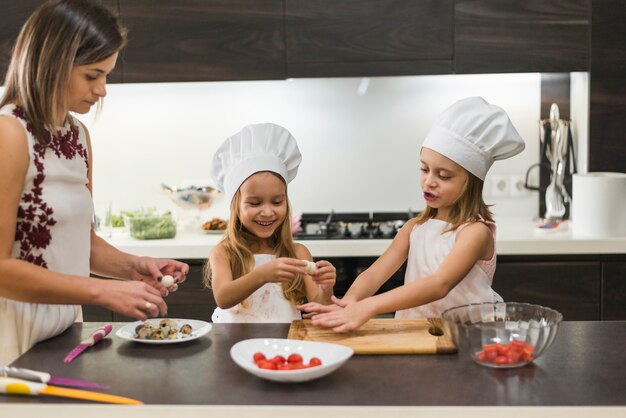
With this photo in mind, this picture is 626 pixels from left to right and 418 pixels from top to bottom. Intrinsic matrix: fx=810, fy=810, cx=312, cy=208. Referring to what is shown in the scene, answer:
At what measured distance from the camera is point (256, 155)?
2.16 metres

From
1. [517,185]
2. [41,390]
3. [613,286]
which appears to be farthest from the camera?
[517,185]

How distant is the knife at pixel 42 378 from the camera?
1.39m

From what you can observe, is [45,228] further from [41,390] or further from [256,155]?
[256,155]

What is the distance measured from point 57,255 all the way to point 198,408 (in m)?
0.62

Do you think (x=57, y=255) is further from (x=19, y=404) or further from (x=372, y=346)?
(x=372, y=346)

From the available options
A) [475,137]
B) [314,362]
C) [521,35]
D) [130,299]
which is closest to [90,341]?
[130,299]

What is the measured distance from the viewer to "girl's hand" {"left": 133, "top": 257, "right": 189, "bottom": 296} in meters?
1.87

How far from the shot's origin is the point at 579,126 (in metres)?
3.29

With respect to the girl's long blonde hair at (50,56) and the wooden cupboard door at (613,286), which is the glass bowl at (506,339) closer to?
the girl's long blonde hair at (50,56)

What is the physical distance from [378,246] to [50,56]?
1581 mm

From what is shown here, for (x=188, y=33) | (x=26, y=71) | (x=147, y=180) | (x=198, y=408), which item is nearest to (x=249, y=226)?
(x=26, y=71)

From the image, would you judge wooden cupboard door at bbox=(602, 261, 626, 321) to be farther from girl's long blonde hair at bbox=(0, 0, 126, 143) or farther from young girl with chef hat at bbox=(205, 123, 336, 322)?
girl's long blonde hair at bbox=(0, 0, 126, 143)

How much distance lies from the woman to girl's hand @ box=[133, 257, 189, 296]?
5.7 inches

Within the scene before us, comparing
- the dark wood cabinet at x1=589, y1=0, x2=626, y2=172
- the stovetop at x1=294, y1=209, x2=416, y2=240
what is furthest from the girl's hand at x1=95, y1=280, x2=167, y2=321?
the dark wood cabinet at x1=589, y1=0, x2=626, y2=172
